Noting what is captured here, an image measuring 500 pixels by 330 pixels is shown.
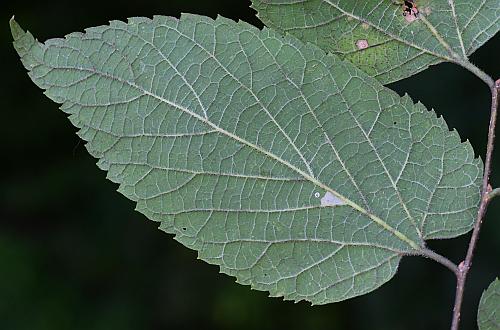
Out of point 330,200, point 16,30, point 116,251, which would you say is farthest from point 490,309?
point 116,251

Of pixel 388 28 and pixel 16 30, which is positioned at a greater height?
pixel 388 28

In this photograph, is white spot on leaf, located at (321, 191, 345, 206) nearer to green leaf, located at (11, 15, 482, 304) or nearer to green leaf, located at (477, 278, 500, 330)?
green leaf, located at (11, 15, 482, 304)

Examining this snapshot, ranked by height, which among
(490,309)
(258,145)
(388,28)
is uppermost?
(388,28)

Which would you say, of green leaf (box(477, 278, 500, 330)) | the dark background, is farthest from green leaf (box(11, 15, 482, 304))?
the dark background

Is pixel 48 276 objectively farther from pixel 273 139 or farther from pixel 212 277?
pixel 273 139

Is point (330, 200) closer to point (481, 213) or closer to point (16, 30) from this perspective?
point (481, 213)

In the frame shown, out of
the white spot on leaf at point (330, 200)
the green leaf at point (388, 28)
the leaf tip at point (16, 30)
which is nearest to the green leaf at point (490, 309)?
the white spot on leaf at point (330, 200)
